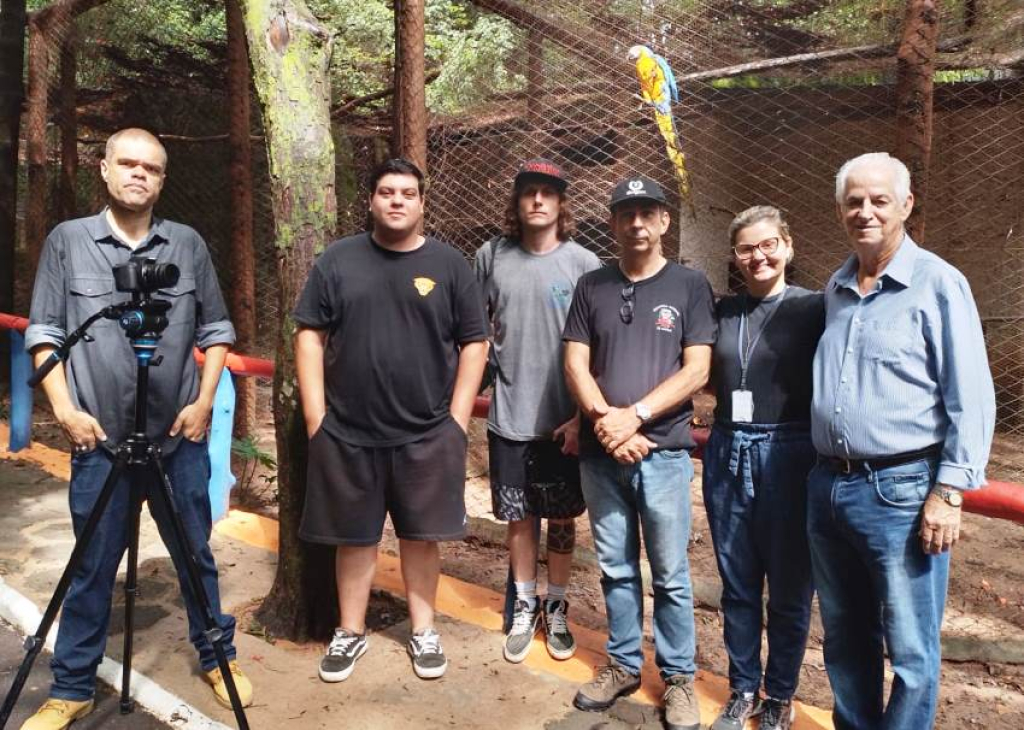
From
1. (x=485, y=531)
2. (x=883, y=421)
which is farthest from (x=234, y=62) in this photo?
(x=883, y=421)

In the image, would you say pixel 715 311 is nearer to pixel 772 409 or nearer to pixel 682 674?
pixel 772 409

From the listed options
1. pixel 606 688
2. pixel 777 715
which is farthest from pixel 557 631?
pixel 777 715

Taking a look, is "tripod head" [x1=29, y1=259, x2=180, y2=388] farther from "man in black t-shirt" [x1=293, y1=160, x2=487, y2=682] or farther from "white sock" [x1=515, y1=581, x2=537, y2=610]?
"white sock" [x1=515, y1=581, x2=537, y2=610]

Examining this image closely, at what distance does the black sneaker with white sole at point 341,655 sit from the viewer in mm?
3096

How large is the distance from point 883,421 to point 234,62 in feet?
15.5

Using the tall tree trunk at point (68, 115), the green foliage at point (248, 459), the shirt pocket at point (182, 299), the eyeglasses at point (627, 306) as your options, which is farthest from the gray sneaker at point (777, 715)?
the tall tree trunk at point (68, 115)

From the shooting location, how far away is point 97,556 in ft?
9.12

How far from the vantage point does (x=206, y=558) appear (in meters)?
2.95

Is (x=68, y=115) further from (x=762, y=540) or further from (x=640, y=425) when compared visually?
(x=762, y=540)

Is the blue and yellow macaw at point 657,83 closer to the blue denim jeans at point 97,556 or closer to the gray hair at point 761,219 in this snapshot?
the gray hair at point 761,219

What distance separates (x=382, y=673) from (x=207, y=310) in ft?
4.63

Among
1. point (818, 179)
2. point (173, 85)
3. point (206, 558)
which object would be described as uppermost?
point (173, 85)

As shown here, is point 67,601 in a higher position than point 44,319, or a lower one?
lower

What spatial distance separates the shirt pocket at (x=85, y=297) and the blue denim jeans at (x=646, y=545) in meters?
1.63
